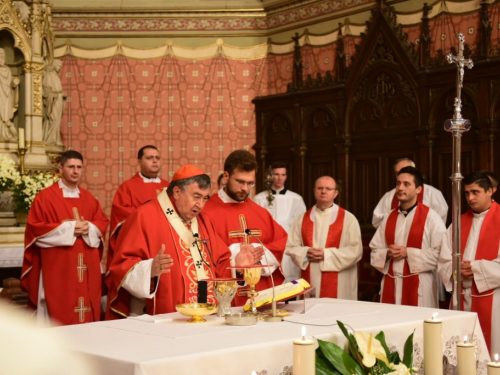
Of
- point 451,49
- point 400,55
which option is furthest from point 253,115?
point 451,49

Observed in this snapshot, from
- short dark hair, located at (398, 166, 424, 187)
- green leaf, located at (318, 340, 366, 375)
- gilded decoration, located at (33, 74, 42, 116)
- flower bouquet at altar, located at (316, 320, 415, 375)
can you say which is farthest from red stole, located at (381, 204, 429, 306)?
gilded decoration, located at (33, 74, 42, 116)

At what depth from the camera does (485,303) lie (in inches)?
211

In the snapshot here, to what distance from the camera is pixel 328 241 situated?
257 inches

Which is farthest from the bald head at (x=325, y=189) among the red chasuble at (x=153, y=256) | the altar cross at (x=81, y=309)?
the altar cross at (x=81, y=309)

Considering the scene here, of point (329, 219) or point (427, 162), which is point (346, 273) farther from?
point (427, 162)

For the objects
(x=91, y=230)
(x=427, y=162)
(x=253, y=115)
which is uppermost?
(x=253, y=115)

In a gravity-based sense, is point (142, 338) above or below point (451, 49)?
below

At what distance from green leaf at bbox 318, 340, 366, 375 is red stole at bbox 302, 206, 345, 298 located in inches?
143

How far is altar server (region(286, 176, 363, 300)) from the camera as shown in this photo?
6.37 metres

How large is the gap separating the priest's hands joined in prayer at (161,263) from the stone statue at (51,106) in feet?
18.4

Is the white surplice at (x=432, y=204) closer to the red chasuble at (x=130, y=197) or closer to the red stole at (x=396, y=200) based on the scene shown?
the red stole at (x=396, y=200)

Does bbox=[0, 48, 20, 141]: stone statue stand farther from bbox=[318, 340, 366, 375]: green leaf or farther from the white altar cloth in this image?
bbox=[318, 340, 366, 375]: green leaf

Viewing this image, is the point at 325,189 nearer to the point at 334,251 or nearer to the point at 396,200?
the point at 334,251

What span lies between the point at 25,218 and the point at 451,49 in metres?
5.11
